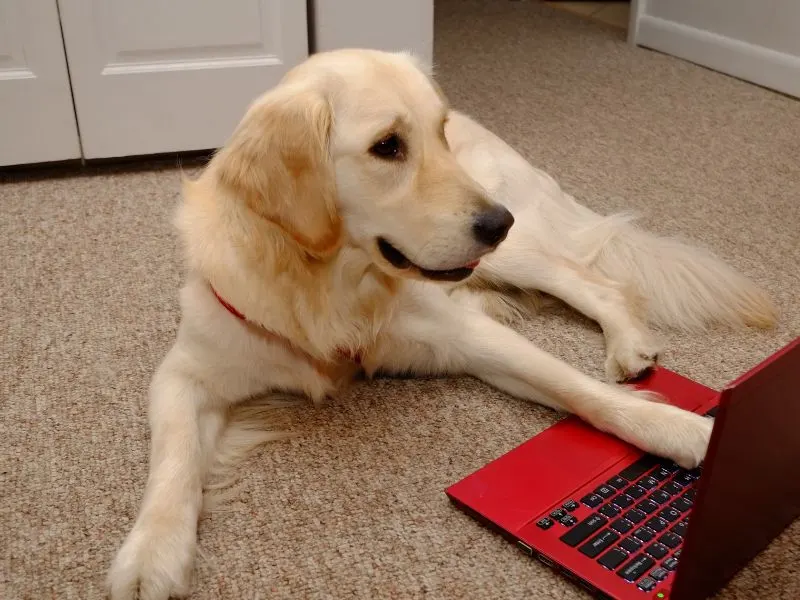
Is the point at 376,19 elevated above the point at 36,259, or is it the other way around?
the point at 376,19

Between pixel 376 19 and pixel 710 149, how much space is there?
0.98 metres

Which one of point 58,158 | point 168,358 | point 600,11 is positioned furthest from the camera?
point 600,11

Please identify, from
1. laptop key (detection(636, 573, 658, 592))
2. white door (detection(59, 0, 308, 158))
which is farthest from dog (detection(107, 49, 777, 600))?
white door (detection(59, 0, 308, 158))

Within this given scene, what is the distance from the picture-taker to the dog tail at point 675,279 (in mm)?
1542

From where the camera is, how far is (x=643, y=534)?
3.44 ft

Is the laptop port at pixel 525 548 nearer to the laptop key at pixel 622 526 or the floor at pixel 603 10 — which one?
the laptop key at pixel 622 526

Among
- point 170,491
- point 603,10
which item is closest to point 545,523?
point 170,491

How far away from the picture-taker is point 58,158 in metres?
2.20

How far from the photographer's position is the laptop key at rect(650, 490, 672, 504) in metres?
1.11

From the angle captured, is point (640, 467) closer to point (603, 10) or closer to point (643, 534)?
point (643, 534)

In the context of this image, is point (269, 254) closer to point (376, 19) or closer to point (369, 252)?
point (369, 252)

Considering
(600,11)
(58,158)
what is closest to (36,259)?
(58,158)

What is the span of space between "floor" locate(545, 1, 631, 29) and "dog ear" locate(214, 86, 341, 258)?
283 cm

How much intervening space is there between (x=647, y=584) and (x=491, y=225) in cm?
48
